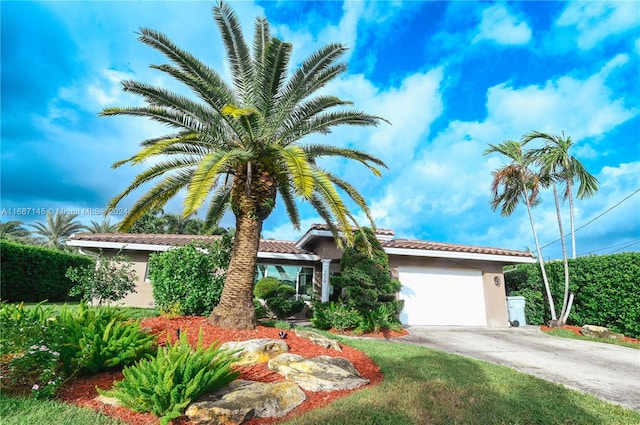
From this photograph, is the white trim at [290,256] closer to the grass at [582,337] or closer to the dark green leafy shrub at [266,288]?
the dark green leafy shrub at [266,288]

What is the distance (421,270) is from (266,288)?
663cm

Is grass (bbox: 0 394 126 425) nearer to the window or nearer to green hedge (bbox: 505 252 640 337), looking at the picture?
the window

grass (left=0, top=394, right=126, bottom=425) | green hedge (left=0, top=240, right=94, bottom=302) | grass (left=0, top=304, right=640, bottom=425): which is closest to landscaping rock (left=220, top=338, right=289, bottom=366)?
grass (left=0, top=304, right=640, bottom=425)

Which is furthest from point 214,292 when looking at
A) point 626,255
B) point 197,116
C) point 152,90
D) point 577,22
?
point 626,255

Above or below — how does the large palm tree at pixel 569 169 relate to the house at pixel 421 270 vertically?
above

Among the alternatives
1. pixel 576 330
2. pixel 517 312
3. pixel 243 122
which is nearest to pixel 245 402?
pixel 243 122

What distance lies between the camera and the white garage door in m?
12.7

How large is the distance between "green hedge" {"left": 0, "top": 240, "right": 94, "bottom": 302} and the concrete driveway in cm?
1427

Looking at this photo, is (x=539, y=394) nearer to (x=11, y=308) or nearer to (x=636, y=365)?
(x=636, y=365)

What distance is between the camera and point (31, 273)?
1484cm

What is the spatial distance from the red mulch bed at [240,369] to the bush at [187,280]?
1.91ft

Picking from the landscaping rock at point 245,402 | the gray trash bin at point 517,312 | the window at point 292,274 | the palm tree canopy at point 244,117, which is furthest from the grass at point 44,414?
the gray trash bin at point 517,312

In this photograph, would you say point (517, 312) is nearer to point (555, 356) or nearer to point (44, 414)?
point (555, 356)

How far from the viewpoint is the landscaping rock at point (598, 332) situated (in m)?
10.4
